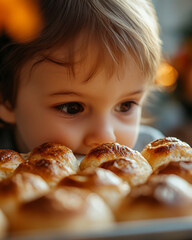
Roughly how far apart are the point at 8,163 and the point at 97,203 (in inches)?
9.3

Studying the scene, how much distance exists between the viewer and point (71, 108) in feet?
2.52

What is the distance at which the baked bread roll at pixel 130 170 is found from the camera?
1.40 ft

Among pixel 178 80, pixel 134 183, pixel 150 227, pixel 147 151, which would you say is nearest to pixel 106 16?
pixel 147 151

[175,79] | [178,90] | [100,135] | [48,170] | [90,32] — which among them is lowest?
[178,90]

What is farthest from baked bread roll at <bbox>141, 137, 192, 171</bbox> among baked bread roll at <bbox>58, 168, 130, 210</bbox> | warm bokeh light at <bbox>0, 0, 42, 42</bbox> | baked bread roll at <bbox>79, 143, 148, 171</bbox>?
warm bokeh light at <bbox>0, 0, 42, 42</bbox>

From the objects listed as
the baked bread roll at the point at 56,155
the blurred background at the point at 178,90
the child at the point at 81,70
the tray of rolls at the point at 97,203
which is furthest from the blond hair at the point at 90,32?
the blurred background at the point at 178,90

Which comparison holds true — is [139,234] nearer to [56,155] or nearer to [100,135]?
[56,155]

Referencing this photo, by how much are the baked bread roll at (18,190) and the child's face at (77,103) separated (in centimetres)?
36

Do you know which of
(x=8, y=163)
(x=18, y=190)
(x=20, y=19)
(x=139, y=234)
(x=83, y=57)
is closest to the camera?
(x=139, y=234)

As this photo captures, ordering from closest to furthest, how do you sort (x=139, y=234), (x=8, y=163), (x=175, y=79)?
(x=139, y=234) < (x=8, y=163) < (x=175, y=79)

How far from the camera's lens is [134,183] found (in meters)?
0.42

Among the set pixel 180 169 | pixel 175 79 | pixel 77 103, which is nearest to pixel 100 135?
pixel 77 103

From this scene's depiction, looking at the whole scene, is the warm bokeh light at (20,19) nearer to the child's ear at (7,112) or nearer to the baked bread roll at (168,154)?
the child's ear at (7,112)

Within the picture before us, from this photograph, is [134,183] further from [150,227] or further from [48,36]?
[48,36]
